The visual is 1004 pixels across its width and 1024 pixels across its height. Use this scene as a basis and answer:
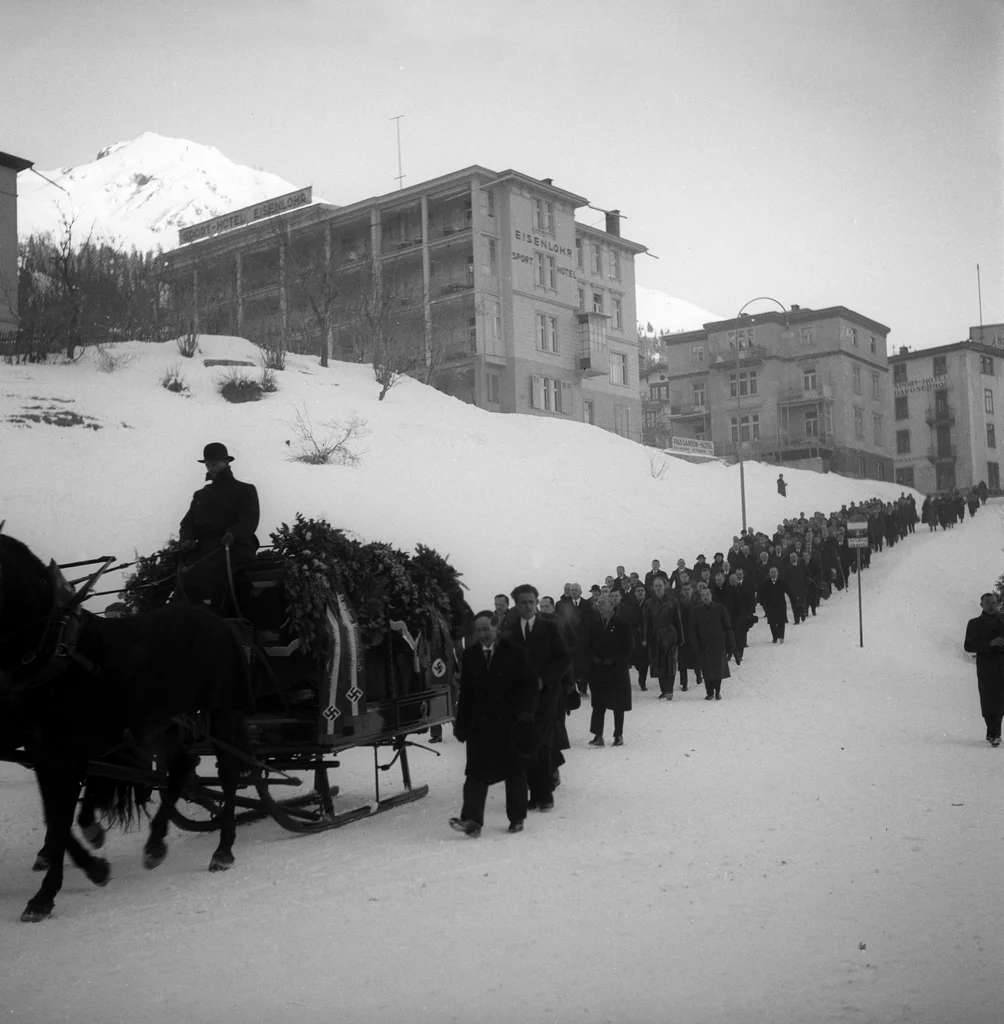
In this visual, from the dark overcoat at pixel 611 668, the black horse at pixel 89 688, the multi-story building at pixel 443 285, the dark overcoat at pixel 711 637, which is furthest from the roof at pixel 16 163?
the multi-story building at pixel 443 285

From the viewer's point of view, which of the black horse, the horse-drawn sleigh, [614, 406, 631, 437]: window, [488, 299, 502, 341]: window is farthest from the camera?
[614, 406, 631, 437]: window

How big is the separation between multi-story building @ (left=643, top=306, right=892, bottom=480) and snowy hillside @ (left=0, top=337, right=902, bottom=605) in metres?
23.0

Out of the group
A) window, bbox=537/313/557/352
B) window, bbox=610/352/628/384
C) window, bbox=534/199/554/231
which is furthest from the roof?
window, bbox=610/352/628/384

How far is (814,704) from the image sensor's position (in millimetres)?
18266

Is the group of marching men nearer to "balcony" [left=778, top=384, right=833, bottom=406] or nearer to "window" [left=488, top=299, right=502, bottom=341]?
"window" [left=488, top=299, right=502, bottom=341]

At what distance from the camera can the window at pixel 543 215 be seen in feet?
172

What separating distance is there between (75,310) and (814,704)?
24.9 meters

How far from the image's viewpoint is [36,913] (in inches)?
266

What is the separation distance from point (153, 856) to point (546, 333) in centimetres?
4546

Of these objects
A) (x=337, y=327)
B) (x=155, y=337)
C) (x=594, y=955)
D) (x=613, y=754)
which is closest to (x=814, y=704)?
(x=613, y=754)

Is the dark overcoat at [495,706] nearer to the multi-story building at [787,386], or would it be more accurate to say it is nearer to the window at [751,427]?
the multi-story building at [787,386]

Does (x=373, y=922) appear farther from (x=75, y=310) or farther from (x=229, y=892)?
(x=75, y=310)

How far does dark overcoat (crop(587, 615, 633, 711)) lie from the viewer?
1545 cm

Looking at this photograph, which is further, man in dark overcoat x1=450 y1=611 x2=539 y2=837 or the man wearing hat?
man in dark overcoat x1=450 y1=611 x2=539 y2=837
